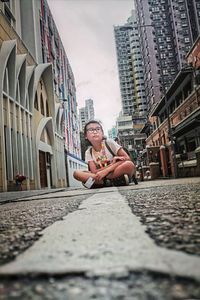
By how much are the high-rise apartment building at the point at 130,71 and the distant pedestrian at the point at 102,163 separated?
89.5m

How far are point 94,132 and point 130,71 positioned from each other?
102m

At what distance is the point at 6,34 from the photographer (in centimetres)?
1593

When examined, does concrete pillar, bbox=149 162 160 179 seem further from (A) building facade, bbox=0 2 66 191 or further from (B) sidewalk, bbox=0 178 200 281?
(B) sidewalk, bbox=0 178 200 281

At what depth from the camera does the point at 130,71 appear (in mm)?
104500

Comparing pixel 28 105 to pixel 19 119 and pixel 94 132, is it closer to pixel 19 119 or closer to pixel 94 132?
pixel 19 119

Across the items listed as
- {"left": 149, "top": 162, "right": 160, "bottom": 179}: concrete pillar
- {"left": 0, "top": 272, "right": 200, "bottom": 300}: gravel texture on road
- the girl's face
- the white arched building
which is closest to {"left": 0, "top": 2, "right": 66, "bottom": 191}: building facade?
the white arched building

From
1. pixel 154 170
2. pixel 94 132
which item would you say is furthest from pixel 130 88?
pixel 94 132

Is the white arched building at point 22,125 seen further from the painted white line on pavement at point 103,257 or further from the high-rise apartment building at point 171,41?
the high-rise apartment building at point 171,41

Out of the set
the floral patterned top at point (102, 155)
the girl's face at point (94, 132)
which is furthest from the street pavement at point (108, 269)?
the girl's face at point (94, 132)

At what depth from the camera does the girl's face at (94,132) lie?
7411mm

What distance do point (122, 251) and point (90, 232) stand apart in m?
0.33

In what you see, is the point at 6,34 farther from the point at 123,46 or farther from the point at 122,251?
the point at 123,46

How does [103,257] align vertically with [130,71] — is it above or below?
below

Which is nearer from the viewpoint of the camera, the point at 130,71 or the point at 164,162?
the point at 164,162
